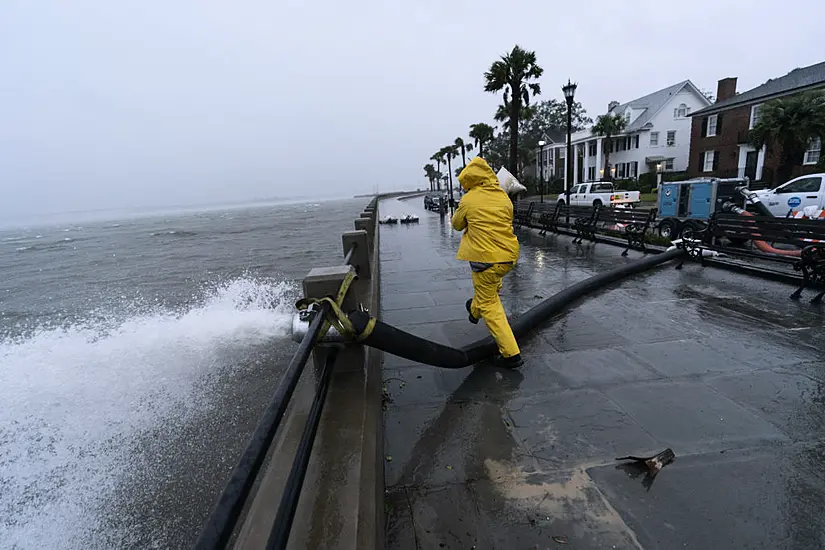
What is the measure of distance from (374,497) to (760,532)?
6.25 ft

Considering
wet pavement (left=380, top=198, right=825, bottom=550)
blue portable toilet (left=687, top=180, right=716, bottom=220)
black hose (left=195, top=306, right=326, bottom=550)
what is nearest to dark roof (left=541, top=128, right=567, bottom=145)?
blue portable toilet (left=687, top=180, right=716, bottom=220)

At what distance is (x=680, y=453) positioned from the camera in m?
2.75

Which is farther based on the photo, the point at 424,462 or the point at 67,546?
the point at 67,546

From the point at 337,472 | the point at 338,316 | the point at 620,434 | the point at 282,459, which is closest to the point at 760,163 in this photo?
the point at 620,434

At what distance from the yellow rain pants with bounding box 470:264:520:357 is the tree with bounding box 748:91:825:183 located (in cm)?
2862

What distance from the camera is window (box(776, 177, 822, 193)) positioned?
1266cm

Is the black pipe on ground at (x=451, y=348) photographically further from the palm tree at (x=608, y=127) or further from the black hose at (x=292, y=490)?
the palm tree at (x=608, y=127)

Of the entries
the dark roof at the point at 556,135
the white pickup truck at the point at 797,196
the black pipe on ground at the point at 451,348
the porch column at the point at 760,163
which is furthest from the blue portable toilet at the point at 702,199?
the dark roof at the point at 556,135

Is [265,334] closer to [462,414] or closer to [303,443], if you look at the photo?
[462,414]

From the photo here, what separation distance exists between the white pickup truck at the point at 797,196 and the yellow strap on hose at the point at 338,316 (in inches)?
589

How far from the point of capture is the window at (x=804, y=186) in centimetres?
1266

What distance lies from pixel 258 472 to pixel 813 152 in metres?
35.3

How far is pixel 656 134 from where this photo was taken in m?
42.0

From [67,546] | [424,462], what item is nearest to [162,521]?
[67,546]
